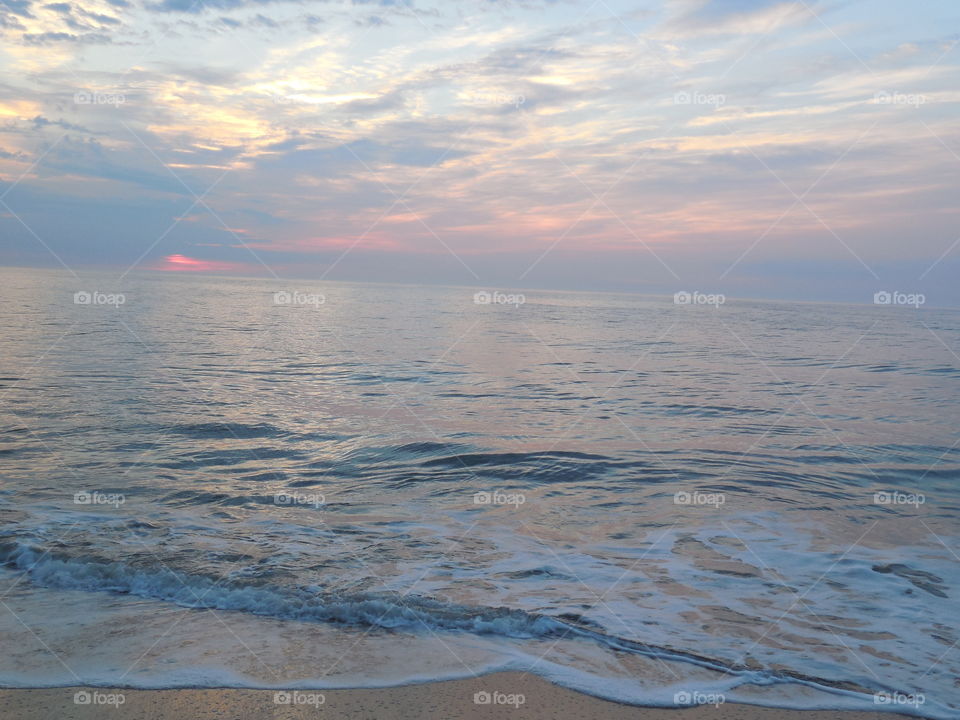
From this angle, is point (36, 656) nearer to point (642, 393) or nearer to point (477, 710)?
point (477, 710)

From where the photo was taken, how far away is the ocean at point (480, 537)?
5.51 meters

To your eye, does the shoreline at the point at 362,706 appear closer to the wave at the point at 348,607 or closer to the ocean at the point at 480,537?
the ocean at the point at 480,537

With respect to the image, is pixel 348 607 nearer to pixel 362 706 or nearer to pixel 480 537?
pixel 362 706

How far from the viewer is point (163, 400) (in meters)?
18.1

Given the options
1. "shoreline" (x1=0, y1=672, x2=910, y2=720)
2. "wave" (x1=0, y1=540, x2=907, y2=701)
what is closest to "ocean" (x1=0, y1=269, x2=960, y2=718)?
"wave" (x1=0, y1=540, x2=907, y2=701)

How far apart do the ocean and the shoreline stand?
5.9 inches

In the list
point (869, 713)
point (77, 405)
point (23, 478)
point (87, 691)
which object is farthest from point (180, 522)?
point (77, 405)

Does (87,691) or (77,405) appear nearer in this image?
(87,691)

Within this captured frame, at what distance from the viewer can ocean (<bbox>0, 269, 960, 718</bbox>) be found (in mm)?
5508

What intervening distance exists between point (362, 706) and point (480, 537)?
4.32 m

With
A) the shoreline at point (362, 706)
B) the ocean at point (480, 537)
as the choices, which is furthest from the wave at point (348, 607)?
the shoreline at point (362, 706)

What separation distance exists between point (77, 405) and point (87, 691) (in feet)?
46.2

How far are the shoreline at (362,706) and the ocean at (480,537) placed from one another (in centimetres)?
15

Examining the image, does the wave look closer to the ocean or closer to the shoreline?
the ocean
